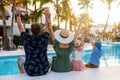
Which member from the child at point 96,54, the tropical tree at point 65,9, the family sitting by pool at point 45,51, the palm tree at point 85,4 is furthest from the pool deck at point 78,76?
the palm tree at point 85,4

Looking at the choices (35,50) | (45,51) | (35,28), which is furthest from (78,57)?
(35,28)

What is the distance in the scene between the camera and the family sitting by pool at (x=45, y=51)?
488 centimetres

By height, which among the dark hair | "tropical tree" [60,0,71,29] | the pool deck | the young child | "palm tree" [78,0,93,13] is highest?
"palm tree" [78,0,93,13]

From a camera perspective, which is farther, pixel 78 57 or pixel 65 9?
pixel 65 9

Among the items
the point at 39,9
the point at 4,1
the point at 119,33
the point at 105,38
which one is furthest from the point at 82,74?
the point at 119,33

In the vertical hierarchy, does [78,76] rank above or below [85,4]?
below

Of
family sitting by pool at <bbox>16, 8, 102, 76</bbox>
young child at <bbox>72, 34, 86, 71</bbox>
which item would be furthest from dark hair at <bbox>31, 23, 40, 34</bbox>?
young child at <bbox>72, 34, 86, 71</bbox>

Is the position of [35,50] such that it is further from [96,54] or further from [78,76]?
[96,54]

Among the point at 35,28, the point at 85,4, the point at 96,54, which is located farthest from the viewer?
the point at 85,4

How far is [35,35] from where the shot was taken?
4906 millimetres

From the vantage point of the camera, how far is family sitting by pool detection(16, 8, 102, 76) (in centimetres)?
488

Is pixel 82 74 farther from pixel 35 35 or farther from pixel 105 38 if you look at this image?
pixel 105 38

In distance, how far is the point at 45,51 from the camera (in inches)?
197

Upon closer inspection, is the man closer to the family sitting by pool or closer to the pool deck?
the family sitting by pool
